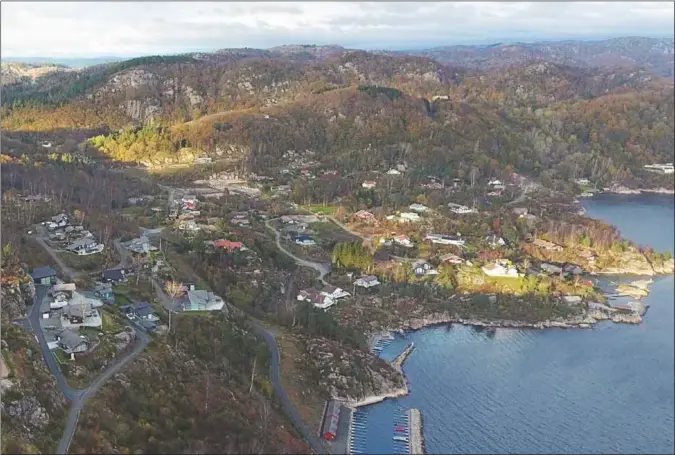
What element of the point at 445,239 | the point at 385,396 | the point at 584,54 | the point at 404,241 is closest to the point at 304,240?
the point at 404,241

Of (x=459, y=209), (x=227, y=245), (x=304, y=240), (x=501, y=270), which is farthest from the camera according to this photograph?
(x=459, y=209)

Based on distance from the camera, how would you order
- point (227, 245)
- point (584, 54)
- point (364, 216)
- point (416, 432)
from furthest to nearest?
point (584, 54), point (364, 216), point (227, 245), point (416, 432)

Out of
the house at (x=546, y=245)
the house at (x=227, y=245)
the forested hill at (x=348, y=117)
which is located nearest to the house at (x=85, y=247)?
the house at (x=227, y=245)

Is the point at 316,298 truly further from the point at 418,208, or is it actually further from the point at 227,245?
the point at 418,208

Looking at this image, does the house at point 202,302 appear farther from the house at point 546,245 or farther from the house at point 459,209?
the house at point 459,209

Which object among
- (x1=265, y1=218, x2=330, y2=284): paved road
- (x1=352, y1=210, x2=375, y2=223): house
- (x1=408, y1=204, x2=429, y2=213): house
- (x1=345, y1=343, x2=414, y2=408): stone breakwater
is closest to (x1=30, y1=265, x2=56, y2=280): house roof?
(x1=345, y1=343, x2=414, y2=408): stone breakwater

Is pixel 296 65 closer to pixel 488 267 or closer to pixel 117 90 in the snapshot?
pixel 117 90
